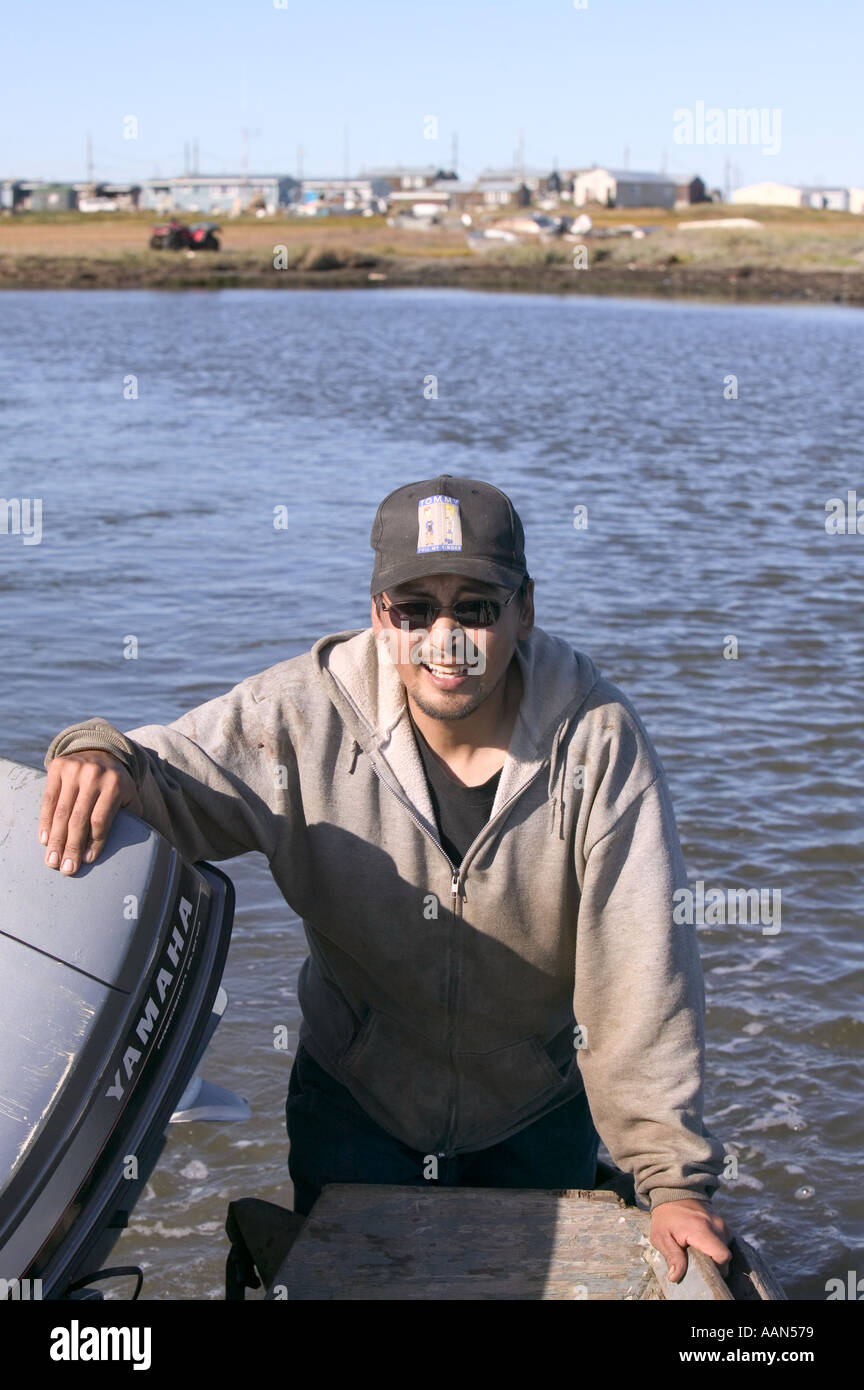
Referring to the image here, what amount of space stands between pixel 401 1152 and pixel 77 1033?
0.86 meters

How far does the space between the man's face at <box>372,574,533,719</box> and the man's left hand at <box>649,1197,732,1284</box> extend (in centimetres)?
99

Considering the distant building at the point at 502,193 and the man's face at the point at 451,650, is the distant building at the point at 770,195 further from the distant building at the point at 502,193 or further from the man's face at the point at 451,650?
the man's face at the point at 451,650

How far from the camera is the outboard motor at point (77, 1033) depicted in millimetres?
2703

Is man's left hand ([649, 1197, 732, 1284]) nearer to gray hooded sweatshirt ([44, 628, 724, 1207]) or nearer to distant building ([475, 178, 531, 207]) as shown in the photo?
gray hooded sweatshirt ([44, 628, 724, 1207])

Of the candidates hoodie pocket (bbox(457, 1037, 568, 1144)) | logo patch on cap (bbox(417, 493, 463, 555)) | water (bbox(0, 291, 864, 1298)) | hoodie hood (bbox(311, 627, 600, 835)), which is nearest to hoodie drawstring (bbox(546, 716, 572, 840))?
hoodie hood (bbox(311, 627, 600, 835))

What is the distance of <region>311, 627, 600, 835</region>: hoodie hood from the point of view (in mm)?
3006

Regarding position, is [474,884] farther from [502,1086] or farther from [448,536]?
[448,536]

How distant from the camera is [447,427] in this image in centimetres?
2080

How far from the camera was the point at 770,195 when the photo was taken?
143625mm

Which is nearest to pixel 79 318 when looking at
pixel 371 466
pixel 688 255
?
pixel 371 466

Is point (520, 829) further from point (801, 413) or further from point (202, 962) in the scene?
point (801, 413)

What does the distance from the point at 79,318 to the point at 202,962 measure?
42.3 m

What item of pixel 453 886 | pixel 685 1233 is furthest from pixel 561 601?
pixel 685 1233

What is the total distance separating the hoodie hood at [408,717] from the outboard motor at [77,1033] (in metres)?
0.45
